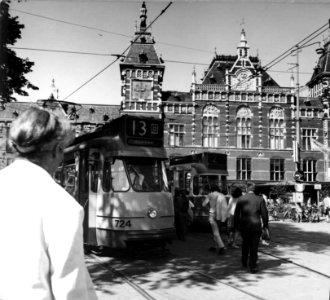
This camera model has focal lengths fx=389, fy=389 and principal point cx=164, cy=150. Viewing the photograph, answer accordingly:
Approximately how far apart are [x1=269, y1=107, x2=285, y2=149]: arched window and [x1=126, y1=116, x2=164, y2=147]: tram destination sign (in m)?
29.7

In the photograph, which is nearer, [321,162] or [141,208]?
[141,208]

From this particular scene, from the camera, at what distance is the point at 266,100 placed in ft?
122

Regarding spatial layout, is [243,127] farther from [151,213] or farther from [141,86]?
[151,213]

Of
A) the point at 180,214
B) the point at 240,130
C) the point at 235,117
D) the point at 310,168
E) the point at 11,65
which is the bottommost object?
the point at 180,214

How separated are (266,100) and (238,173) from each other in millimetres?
7546

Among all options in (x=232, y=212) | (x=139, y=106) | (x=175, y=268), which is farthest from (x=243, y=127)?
(x=175, y=268)

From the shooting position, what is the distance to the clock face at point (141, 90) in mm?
35406

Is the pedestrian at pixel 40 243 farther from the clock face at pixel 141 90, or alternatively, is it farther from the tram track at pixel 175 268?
the clock face at pixel 141 90

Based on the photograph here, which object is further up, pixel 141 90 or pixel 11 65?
pixel 141 90

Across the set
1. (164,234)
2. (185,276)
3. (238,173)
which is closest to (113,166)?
(164,234)

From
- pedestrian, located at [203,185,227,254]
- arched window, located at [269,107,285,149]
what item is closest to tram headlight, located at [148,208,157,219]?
pedestrian, located at [203,185,227,254]

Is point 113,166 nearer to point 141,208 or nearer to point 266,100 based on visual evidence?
point 141,208

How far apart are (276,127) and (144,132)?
3026cm

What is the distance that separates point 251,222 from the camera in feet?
24.5
